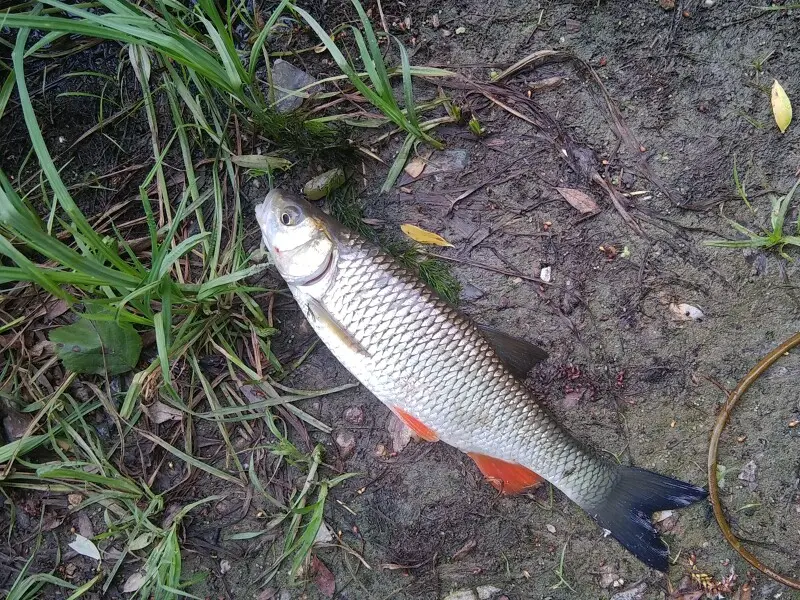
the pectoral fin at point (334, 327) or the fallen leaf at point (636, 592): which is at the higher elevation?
the pectoral fin at point (334, 327)

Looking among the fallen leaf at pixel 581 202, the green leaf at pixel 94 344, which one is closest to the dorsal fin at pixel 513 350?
the fallen leaf at pixel 581 202

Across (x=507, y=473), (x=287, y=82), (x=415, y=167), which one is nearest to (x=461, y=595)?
(x=507, y=473)

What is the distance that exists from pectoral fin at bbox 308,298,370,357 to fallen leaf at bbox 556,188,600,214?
1.20m

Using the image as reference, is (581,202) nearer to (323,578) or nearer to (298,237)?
(298,237)

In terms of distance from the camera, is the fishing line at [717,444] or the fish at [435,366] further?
the fishing line at [717,444]

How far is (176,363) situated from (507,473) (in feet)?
5.29

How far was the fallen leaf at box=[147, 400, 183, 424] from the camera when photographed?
8.68 ft

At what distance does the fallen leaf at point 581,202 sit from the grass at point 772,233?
1.78ft

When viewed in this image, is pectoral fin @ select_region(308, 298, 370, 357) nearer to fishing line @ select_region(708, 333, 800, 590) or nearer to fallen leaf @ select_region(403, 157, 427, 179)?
fallen leaf @ select_region(403, 157, 427, 179)

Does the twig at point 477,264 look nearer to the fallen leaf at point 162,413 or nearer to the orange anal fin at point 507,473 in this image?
the orange anal fin at point 507,473

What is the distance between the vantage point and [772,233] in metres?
2.54

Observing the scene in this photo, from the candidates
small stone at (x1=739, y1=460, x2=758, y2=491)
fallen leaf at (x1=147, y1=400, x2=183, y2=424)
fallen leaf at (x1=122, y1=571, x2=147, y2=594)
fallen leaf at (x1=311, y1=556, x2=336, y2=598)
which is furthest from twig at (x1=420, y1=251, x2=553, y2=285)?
fallen leaf at (x1=122, y1=571, x2=147, y2=594)

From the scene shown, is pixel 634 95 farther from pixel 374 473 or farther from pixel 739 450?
pixel 374 473

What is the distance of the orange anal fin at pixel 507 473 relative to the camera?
8.07 ft
